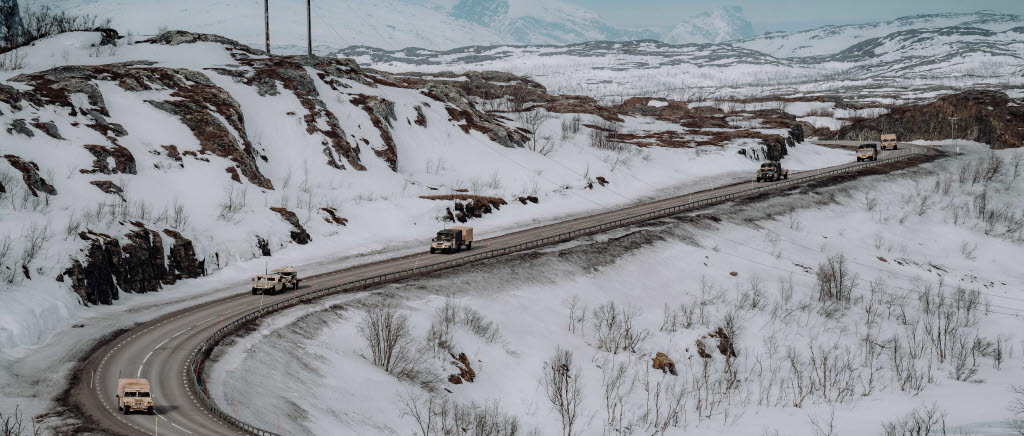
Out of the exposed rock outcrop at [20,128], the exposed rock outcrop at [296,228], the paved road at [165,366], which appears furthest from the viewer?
the exposed rock outcrop at [296,228]

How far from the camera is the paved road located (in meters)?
26.4

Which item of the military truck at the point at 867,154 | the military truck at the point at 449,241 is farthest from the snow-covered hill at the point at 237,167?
the military truck at the point at 867,154

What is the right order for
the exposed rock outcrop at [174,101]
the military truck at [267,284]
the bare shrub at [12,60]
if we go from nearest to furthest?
the military truck at [267,284], the exposed rock outcrop at [174,101], the bare shrub at [12,60]

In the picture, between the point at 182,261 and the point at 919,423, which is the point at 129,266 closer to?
the point at 182,261

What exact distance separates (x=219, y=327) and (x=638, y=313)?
31657 mm

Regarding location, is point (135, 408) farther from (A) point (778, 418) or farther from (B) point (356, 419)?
(A) point (778, 418)

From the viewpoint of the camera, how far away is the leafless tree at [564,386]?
4103 centimetres

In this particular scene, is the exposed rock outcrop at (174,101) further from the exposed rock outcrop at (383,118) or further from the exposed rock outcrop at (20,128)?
the exposed rock outcrop at (383,118)

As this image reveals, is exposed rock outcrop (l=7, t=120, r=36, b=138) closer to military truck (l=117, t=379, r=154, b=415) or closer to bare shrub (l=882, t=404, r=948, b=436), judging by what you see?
military truck (l=117, t=379, r=154, b=415)

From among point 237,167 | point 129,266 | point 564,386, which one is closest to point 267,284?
point 129,266

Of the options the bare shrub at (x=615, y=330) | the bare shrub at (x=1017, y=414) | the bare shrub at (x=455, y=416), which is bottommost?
the bare shrub at (x=1017, y=414)

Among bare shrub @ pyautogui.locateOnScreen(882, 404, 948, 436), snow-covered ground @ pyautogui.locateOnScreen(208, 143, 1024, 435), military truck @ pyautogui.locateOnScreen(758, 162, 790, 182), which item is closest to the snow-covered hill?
military truck @ pyautogui.locateOnScreen(758, 162, 790, 182)

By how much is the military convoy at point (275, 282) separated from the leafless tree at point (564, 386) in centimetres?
1754

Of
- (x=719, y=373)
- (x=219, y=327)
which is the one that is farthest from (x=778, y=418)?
(x=219, y=327)
